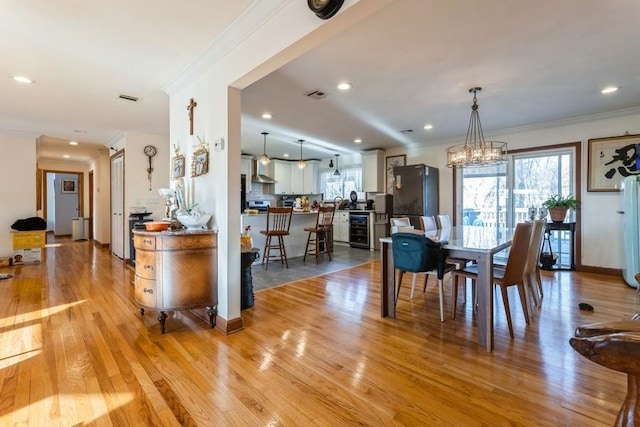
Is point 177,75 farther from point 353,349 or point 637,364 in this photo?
point 637,364

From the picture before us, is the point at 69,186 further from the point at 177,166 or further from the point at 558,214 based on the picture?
the point at 558,214

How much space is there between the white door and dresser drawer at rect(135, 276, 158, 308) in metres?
3.42

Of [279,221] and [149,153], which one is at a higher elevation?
[149,153]

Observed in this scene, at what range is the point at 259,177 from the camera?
25.8 feet

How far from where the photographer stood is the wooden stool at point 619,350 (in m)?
0.57

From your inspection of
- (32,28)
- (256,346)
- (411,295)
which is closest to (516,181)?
(411,295)

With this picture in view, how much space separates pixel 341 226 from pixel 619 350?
6928mm

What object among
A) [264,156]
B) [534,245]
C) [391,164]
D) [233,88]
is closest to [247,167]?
[264,156]

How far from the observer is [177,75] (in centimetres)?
303

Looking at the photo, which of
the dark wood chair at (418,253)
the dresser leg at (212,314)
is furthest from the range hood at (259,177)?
the dark wood chair at (418,253)

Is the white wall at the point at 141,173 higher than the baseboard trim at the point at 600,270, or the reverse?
the white wall at the point at 141,173

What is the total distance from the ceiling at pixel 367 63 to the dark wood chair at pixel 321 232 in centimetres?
159

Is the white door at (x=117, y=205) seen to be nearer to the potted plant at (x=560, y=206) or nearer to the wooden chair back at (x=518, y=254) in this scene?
the wooden chair back at (x=518, y=254)

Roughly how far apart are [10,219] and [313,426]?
22.8 ft
